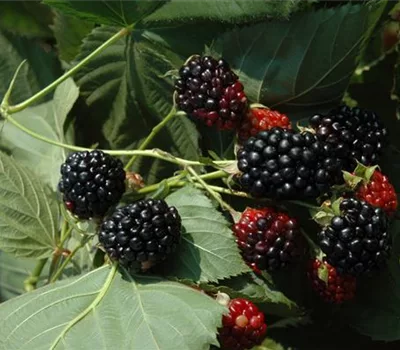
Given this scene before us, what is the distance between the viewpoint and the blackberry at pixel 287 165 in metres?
1.00

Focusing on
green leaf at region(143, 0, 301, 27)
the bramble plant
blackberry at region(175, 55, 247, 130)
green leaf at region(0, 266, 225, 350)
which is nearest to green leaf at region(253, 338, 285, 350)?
the bramble plant

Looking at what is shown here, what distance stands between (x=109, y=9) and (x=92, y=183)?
26cm

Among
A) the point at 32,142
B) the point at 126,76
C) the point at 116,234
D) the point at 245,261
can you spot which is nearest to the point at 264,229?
the point at 245,261

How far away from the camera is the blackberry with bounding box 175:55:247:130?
3.49ft

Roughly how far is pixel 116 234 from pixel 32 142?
0.38 meters

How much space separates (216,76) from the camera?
1.06 metres

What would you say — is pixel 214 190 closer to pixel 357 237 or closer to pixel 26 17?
pixel 357 237

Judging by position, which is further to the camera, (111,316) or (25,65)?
(25,65)

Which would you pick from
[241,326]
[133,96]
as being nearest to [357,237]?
[241,326]

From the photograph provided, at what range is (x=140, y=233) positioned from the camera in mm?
1018

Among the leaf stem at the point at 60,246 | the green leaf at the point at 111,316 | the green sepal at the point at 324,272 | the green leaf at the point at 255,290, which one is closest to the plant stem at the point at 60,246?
the leaf stem at the point at 60,246

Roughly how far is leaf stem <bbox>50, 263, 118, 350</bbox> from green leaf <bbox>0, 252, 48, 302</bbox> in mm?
316

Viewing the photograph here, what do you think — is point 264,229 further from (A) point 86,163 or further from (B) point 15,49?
(B) point 15,49

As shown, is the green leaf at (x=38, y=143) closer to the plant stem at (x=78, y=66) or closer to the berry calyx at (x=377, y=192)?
the plant stem at (x=78, y=66)
